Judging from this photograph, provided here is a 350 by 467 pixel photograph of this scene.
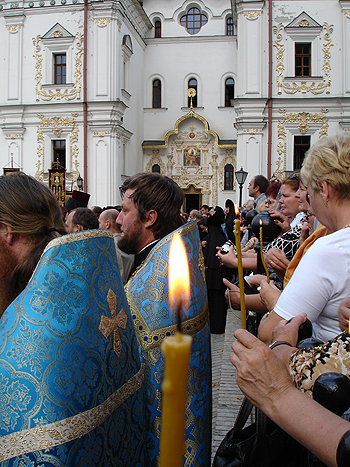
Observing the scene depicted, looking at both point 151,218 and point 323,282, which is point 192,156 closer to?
point 151,218

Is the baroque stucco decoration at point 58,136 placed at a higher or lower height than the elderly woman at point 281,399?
higher

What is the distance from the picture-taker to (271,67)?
1980 cm

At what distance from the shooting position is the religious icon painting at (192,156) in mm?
25016

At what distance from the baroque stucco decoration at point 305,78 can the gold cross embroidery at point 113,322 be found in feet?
66.9

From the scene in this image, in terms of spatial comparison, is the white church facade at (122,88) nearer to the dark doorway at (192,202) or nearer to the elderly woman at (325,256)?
the dark doorway at (192,202)

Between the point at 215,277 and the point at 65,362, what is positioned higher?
the point at 65,362

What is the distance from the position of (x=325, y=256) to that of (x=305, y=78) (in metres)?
20.4

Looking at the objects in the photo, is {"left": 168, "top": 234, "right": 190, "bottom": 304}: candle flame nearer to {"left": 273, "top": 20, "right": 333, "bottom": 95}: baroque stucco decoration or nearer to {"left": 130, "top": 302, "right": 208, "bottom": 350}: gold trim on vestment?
{"left": 130, "top": 302, "right": 208, "bottom": 350}: gold trim on vestment

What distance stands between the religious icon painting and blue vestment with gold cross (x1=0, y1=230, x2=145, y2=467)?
951 inches

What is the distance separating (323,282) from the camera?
64.5 inches

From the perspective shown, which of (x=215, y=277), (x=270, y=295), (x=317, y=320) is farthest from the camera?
(x=215, y=277)

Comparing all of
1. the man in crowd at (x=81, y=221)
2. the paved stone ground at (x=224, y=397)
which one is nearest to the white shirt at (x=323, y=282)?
the paved stone ground at (x=224, y=397)

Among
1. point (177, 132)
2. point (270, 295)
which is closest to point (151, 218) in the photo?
point (270, 295)

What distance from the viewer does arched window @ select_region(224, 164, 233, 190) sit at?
24.5 m
